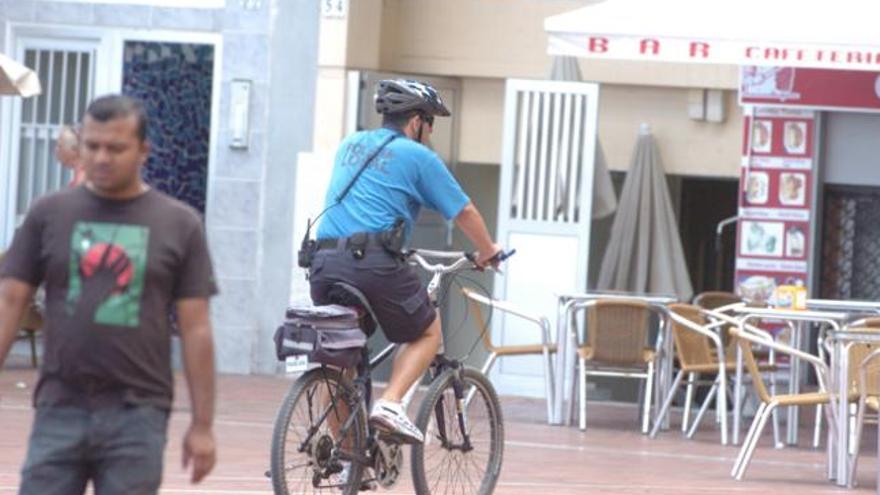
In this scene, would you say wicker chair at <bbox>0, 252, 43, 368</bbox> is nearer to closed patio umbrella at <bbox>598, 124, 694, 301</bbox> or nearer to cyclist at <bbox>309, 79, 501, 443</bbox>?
closed patio umbrella at <bbox>598, 124, 694, 301</bbox>

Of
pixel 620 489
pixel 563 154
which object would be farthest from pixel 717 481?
pixel 563 154

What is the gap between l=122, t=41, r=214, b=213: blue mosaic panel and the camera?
17.1 m

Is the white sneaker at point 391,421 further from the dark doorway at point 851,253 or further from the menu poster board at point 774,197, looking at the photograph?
the dark doorway at point 851,253

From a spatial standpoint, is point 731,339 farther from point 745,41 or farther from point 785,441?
point 745,41

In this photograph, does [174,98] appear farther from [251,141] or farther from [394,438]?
[394,438]

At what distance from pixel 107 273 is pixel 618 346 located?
8.65 m

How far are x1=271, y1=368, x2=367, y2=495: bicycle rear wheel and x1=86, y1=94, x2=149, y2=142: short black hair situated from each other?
254 cm

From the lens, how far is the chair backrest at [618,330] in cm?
1381

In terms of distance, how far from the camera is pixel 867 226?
17.2 m

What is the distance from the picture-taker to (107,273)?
5.62 metres

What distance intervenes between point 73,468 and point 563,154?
10.9m

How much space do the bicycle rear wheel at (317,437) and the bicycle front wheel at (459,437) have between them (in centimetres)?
33

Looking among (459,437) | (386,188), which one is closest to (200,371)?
(386,188)

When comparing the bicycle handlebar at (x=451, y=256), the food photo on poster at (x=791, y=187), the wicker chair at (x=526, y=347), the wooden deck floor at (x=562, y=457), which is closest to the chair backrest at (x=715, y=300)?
the wooden deck floor at (x=562, y=457)
